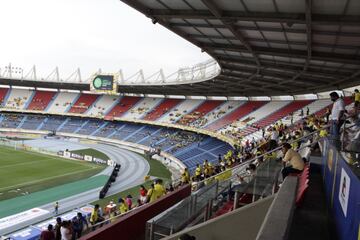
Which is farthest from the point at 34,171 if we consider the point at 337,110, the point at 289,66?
the point at 337,110

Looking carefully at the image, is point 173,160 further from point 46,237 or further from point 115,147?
point 46,237

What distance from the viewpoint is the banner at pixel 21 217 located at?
17.9m

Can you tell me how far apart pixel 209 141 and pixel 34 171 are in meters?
21.3

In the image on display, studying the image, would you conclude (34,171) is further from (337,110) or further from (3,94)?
(3,94)

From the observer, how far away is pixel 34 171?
3036 cm

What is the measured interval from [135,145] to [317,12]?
1575 inches

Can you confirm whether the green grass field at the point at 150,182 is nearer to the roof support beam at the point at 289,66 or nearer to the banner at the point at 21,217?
the banner at the point at 21,217

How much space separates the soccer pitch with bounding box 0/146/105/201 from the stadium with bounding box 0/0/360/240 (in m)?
0.11

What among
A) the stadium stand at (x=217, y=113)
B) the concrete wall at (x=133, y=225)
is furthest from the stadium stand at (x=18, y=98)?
the concrete wall at (x=133, y=225)

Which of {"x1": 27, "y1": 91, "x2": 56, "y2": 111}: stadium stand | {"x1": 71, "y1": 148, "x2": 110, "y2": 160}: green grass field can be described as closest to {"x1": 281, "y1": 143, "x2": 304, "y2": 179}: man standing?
{"x1": 71, "y1": 148, "x2": 110, "y2": 160}: green grass field

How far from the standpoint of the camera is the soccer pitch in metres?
25.2

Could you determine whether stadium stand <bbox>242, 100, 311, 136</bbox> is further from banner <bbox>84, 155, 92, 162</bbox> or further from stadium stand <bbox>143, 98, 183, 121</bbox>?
stadium stand <bbox>143, 98, 183, 121</bbox>

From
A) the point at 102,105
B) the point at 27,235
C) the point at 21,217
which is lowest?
the point at 21,217

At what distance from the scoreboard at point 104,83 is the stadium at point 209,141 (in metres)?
0.19
